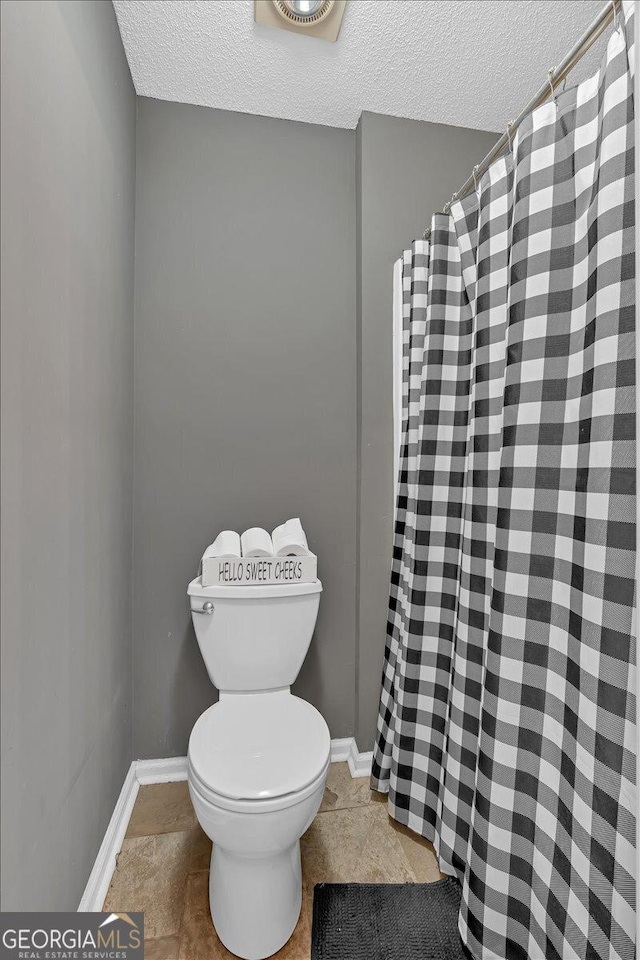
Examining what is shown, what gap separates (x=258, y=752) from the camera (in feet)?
3.96

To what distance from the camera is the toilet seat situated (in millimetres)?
1067

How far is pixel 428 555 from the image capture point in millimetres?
1462

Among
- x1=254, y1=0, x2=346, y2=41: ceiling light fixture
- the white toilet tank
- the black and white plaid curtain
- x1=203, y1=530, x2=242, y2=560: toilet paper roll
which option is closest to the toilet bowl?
the white toilet tank

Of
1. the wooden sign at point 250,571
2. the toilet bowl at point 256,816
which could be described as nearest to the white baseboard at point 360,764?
the toilet bowl at point 256,816

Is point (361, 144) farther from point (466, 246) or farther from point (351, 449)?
point (351, 449)

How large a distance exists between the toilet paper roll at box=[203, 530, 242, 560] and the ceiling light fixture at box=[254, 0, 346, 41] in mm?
1597

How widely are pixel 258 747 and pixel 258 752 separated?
2cm

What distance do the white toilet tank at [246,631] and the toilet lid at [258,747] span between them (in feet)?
0.23

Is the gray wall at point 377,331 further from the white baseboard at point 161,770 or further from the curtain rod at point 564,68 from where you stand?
the white baseboard at point 161,770

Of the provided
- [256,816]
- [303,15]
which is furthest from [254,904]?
[303,15]

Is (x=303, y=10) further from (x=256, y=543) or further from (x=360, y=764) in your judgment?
(x=360, y=764)

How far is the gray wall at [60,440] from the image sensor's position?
83 cm

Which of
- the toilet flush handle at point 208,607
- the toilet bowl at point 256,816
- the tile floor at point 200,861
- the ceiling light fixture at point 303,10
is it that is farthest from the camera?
the toilet flush handle at point 208,607

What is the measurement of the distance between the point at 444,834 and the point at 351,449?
126 cm
